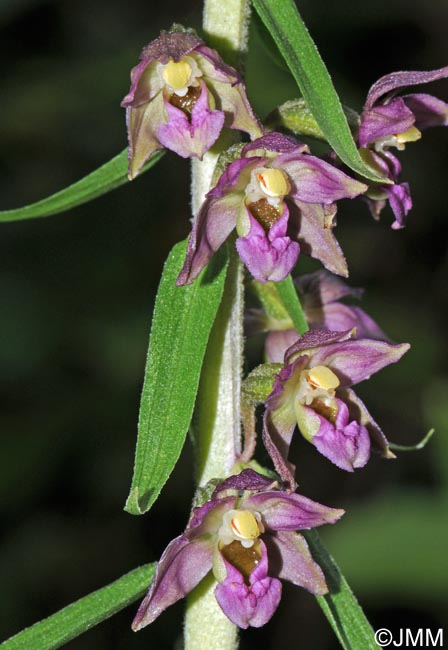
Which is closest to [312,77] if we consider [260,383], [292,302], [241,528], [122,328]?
[292,302]

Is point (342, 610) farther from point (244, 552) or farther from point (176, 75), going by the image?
point (176, 75)

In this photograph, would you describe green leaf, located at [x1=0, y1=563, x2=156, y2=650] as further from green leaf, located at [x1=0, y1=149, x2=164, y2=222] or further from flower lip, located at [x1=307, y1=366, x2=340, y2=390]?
green leaf, located at [x1=0, y1=149, x2=164, y2=222]

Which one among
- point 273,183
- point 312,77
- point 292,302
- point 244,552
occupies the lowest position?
point 244,552

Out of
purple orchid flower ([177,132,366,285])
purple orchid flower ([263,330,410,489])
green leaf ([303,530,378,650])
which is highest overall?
purple orchid flower ([177,132,366,285])

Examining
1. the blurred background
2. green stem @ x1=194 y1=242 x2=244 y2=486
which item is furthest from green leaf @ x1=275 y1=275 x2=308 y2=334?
the blurred background

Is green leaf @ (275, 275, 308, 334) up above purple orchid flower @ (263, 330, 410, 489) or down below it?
above

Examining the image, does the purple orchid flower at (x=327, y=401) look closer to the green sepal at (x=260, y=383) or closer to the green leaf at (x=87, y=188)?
the green sepal at (x=260, y=383)
